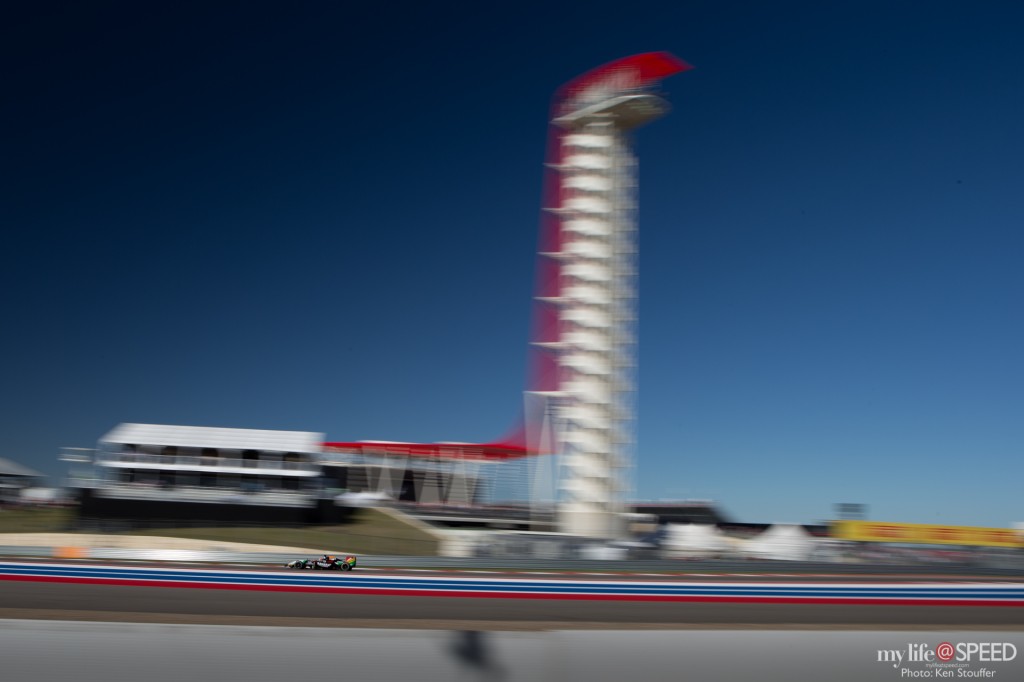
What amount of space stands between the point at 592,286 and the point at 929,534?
63.9ft

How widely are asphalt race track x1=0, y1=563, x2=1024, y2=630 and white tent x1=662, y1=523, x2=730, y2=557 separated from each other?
8.62m

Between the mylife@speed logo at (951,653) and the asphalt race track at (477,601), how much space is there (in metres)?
6.07

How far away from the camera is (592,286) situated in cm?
3681

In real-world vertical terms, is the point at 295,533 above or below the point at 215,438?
below

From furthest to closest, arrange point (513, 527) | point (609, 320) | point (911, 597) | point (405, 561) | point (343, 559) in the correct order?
point (513, 527) < point (609, 320) < point (405, 561) < point (343, 559) < point (911, 597)

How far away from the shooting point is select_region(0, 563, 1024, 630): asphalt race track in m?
13.9

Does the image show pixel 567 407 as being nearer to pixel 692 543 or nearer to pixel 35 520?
pixel 692 543

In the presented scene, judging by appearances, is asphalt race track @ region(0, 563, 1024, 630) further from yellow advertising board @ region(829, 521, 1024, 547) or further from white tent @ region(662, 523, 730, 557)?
yellow advertising board @ region(829, 521, 1024, 547)

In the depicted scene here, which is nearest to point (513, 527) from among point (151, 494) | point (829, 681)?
point (151, 494)

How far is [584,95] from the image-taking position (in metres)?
40.3

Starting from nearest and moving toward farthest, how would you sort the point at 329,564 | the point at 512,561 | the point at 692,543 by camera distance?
the point at 329,564 < the point at 512,561 < the point at 692,543

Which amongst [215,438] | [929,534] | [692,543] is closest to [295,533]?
[215,438]

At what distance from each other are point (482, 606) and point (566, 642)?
1034 cm

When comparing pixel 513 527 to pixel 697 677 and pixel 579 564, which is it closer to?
pixel 579 564
